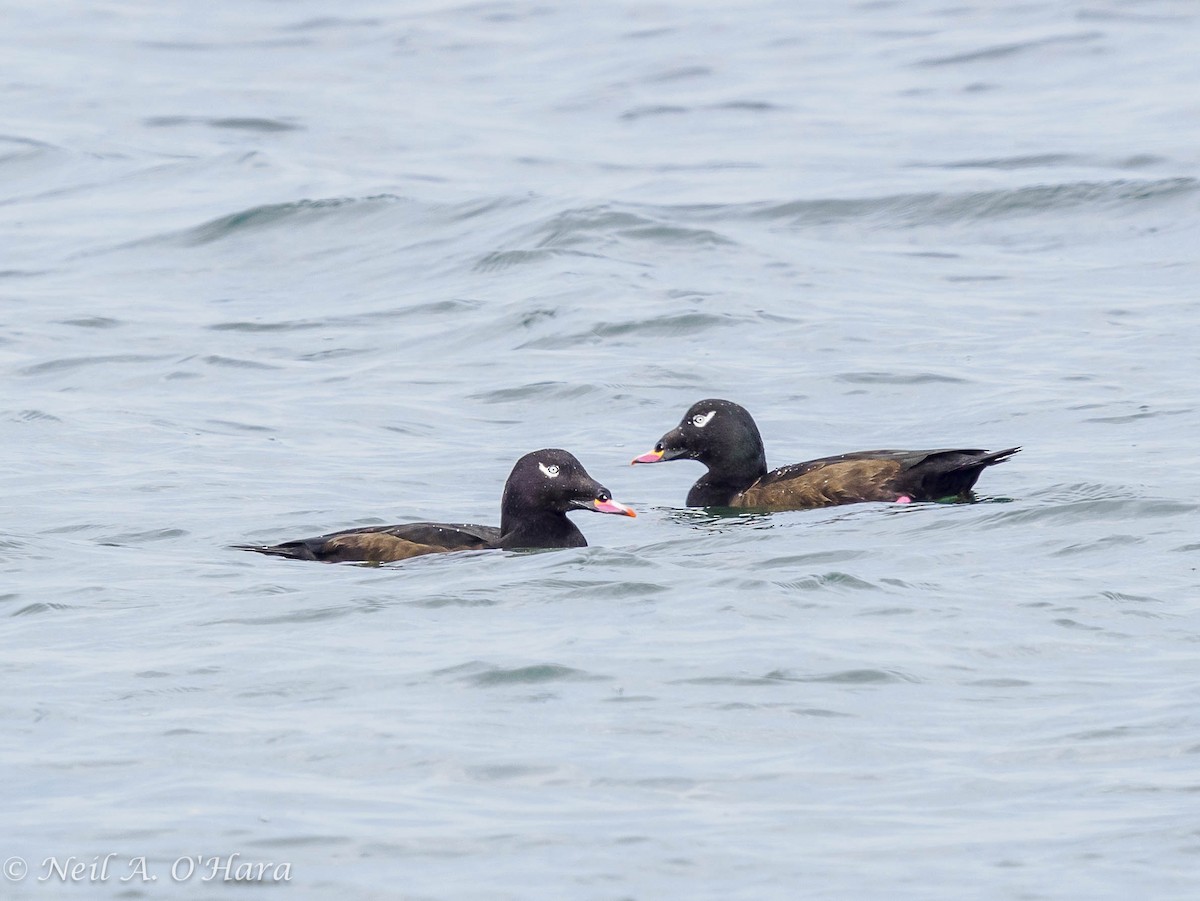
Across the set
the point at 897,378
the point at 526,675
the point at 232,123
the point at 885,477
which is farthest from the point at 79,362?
the point at 232,123

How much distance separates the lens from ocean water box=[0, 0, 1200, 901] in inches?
277

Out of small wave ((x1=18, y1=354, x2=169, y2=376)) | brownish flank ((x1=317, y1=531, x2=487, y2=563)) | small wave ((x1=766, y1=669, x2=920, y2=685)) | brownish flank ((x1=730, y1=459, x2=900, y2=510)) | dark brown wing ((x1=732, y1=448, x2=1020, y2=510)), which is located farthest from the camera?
small wave ((x1=18, y1=354, x2=169, y2=376))

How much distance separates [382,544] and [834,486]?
110 inches

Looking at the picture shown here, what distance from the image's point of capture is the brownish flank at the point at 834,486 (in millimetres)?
11945

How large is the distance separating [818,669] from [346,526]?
4.36m

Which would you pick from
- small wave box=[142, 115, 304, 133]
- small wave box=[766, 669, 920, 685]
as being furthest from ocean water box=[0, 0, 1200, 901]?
small wave box=[142, 115, 304, 133]

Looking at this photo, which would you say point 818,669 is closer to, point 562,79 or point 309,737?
point 309,737

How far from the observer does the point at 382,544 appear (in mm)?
10719

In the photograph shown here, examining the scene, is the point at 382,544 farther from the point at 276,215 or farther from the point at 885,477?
the point at 276,215

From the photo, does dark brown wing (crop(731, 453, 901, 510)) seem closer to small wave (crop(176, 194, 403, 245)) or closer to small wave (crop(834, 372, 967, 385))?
small wave (crop(834, 372, 967, 385))

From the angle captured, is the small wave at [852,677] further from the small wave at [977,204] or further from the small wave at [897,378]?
the small wave at [977,204]

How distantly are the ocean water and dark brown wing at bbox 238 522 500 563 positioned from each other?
6.2 inches

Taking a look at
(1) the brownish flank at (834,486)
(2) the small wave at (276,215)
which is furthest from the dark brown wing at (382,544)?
(2) the small wave at (276,215)

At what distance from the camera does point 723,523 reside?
11938 millimetres
